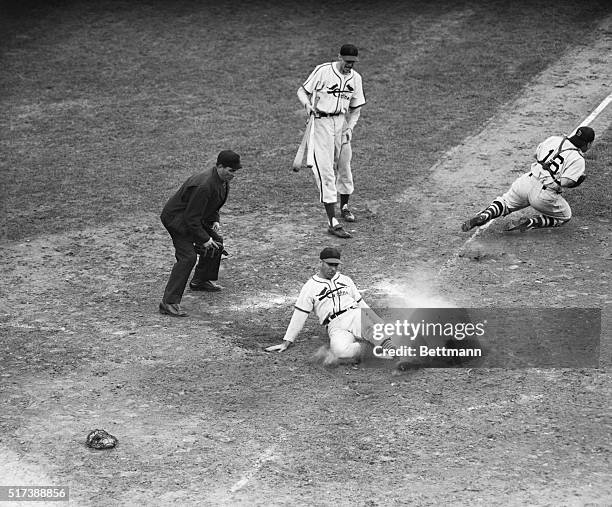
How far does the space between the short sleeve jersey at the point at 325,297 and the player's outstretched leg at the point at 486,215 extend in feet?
10.2

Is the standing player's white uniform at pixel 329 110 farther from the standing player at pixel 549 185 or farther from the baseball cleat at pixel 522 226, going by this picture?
the baseball cleat at pixel 522 226

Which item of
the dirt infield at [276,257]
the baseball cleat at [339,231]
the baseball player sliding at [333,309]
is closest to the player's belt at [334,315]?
the baseball player sliding at [333,309]

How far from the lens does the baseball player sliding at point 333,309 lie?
35.9ft

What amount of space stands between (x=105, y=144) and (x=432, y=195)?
5.61 metres

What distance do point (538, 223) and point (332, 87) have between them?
10.3 feet

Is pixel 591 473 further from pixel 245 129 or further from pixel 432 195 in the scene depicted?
pixel 245 129

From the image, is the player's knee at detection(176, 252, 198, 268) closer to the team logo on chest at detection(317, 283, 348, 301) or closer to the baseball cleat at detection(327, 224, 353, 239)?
the team logo on chest at detection(317, 283, 348, 301)

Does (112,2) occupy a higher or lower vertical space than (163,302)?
higher

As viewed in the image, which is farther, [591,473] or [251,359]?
[251,359]

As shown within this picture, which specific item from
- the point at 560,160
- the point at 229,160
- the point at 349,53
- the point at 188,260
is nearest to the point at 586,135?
the point at 560,160

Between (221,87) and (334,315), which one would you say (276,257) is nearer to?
(334,315)

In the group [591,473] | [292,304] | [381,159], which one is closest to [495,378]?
[591,473]

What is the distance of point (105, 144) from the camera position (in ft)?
58.3

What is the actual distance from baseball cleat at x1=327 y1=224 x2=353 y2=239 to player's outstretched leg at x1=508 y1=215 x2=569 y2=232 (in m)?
2.07
